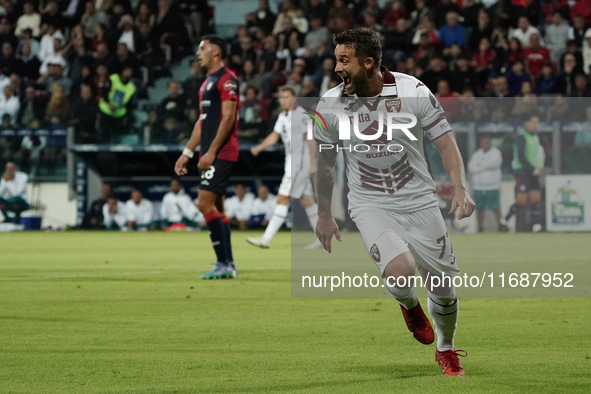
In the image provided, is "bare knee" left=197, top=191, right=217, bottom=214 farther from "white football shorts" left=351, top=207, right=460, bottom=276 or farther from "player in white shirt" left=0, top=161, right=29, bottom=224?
"player in white shirt" left=0, top=161, right=29, bottom=224

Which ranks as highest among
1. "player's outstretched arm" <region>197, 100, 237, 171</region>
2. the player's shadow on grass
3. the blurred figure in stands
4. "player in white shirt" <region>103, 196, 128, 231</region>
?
the blurred figure in stands

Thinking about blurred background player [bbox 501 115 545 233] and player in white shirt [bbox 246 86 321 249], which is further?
blurred background player [bbox 501 115 545 233]

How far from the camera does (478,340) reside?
254 inches

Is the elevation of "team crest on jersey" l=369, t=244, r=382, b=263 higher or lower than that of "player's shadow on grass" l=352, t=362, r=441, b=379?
higher

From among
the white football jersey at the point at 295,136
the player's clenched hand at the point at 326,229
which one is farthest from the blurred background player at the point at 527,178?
the player's clenched hand at the point at 326,229

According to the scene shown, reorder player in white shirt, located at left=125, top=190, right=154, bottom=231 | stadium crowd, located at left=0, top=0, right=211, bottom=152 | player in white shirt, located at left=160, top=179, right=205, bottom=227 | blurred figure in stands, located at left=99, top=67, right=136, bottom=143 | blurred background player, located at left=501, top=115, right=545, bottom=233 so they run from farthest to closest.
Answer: stadium crowd, located at left=0, top=0, right=211, bottom=152, blurred figure in stands, located at left=99, top=67, right=136, bottom=143, player in white shirt, located at left=125, top=190, right=154, bottom=231, player in white shirt, located at left=160, top=179, right=205, bottom=227, blurred background player, located at left=501, top=115, right=545, bottom=233

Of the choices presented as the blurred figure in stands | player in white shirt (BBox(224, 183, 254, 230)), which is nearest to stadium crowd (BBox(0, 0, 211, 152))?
the blurred figure in stands

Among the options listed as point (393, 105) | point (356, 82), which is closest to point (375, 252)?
point (393, 105)

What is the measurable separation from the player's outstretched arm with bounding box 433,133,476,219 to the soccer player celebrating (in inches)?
205

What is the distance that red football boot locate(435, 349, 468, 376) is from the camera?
514cm

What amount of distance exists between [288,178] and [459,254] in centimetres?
295

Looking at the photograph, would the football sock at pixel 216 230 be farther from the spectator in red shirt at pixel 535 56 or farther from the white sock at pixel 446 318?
the spectator in red shirt at pixel 535 56

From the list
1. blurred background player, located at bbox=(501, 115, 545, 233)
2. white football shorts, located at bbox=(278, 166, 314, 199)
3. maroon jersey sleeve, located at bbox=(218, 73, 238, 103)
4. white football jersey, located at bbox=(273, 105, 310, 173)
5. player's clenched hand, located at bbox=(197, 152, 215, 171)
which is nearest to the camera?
player's clenched hand, located at bbox=(197, 152, 215, 171)

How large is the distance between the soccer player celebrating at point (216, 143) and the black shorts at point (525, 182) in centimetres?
599
